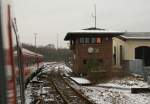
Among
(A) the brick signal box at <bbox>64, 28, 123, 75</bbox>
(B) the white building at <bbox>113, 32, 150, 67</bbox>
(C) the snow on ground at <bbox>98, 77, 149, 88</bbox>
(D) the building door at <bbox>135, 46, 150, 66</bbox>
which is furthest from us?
(D) the building door at <bbox>135, 46, 150, 66</bbox>

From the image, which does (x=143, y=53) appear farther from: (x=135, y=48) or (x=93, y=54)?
(x=93, y=54)

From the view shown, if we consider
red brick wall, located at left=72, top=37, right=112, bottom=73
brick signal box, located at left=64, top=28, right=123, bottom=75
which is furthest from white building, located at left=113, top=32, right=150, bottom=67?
red brick wall, located at left=72, top=37, right=112, bottom=73

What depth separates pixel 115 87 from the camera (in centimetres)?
2664

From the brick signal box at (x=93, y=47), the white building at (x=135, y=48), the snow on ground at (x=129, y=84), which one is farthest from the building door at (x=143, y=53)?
the snow on ground at (x=129, y=84)

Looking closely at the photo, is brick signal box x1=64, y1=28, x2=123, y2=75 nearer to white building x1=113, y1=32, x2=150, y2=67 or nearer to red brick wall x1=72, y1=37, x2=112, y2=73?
red brick wall x1=72, y1=37, x2=112, y2=73

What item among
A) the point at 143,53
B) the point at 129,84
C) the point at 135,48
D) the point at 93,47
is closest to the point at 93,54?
the point at 93,47

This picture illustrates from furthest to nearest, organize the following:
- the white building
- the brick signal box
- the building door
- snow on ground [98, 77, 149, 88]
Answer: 1. the building door
2. the white building
3. the brick signal box
4. snow on ground [98, 77, 149, 88]

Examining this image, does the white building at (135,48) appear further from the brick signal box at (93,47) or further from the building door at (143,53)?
the brick signal box at (93,47)

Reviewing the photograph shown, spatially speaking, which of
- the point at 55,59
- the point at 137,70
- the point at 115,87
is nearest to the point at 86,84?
the point at 115,87

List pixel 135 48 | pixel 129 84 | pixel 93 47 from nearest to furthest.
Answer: pixel 129 84, pixel 93 47, pixel 135 48

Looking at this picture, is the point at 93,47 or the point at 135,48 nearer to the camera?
the point at 93,47

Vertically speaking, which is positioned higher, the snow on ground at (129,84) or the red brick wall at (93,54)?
the red brick wall at (93,54)

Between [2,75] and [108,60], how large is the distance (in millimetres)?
42045

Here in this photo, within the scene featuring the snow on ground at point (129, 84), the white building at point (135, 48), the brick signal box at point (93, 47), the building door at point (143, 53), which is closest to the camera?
the snow on ground at point (129, 84)
